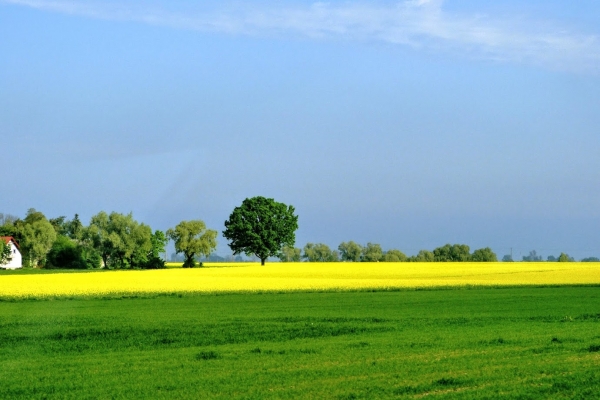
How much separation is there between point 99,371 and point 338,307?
22.5 m

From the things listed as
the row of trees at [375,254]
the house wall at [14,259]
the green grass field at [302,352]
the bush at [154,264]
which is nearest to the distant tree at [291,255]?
the row of trees at [375,254]

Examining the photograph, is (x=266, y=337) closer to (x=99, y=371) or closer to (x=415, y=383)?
(x=99, y=371)

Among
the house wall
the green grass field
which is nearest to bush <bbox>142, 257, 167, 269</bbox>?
the house wall

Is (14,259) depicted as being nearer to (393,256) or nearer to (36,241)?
(36,241)

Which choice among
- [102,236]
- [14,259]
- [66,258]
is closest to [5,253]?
[14,259]

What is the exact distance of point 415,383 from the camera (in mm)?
13211

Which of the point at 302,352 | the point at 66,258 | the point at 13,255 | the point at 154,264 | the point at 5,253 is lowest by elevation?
the point at 302,352

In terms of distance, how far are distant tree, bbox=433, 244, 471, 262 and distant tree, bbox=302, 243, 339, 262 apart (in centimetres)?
3415

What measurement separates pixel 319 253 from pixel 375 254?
20.7m

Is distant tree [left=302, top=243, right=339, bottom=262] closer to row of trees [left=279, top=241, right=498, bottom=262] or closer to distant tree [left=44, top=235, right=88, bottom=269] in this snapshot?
row of trees [left=279, top=241, right=498, bottom=262]

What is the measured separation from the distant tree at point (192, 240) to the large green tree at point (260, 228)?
16.7 ft

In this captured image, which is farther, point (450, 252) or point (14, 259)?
point (450, 252)

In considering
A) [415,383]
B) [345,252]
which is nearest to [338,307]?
[415,383]

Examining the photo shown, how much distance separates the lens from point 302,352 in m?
18.7
